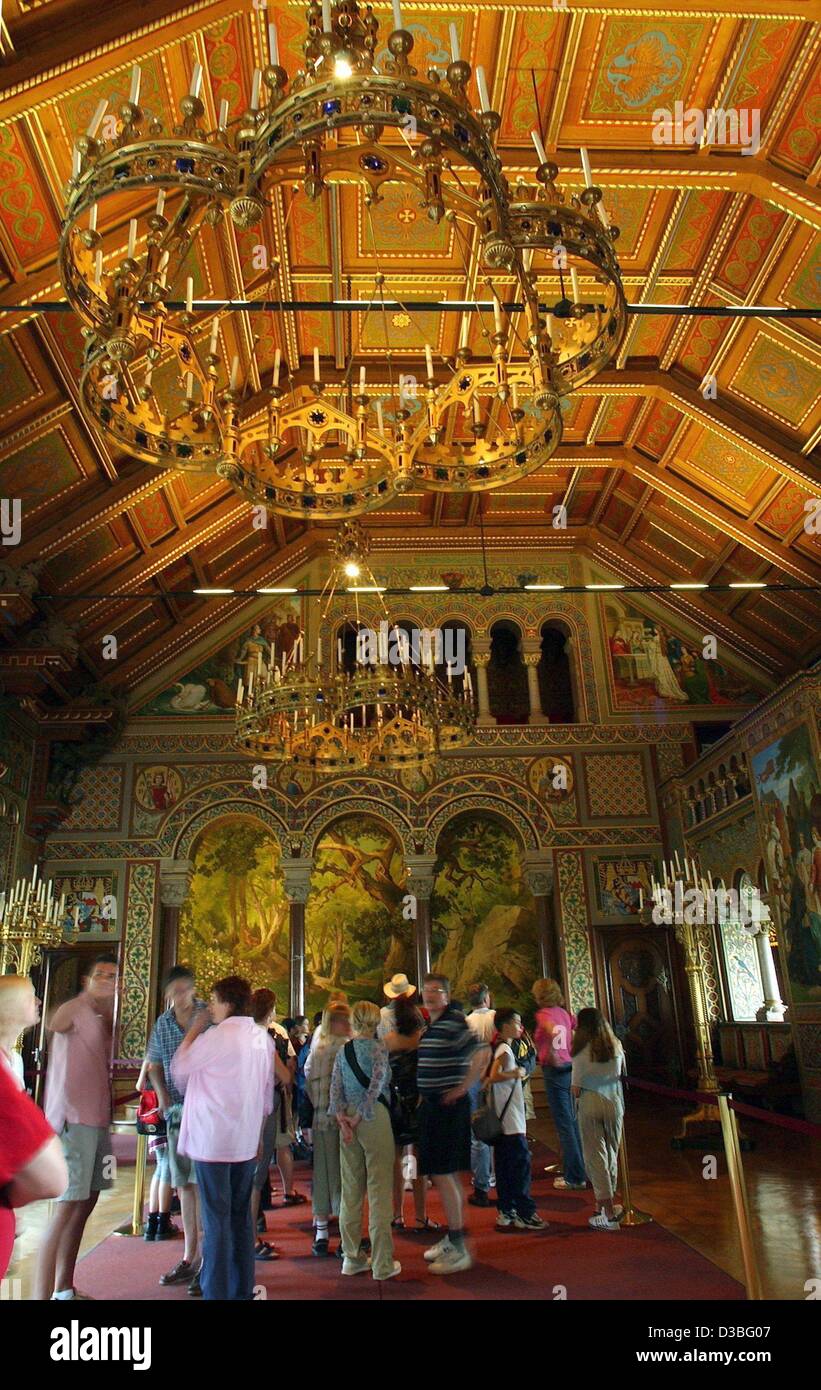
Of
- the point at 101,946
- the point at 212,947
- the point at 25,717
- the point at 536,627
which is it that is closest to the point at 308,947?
→ the point at 212,947

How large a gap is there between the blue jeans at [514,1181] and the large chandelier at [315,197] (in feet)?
→ 13.0

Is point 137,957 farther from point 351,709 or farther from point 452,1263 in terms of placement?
point 452,1263

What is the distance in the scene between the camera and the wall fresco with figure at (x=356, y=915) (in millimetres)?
13484

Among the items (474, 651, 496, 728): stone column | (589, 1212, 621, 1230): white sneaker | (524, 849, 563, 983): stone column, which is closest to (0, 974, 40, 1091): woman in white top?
(589, 1212, 621, 1230): white sneaker

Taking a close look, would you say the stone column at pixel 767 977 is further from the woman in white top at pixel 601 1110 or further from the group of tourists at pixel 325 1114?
the woman in white top at pixel 601 1110

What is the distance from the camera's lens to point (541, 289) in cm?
956

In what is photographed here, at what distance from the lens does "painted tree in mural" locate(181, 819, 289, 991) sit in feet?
44.1

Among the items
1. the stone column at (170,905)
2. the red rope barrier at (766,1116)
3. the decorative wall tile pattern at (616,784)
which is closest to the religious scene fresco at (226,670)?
the stone column at (170,905)

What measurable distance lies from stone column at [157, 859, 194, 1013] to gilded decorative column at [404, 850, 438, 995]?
3.26 meters

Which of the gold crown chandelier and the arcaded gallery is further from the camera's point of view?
the gold crown chandelier

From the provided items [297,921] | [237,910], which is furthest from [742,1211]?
[237,910]

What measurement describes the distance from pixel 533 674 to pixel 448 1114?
1024 centimetres

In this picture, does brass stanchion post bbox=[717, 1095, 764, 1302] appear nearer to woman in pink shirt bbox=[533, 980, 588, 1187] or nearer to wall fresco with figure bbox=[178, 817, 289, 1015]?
woman in pink shirt bbox=[533, 980, 588, 1187]

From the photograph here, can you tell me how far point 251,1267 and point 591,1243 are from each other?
2.28 meters
